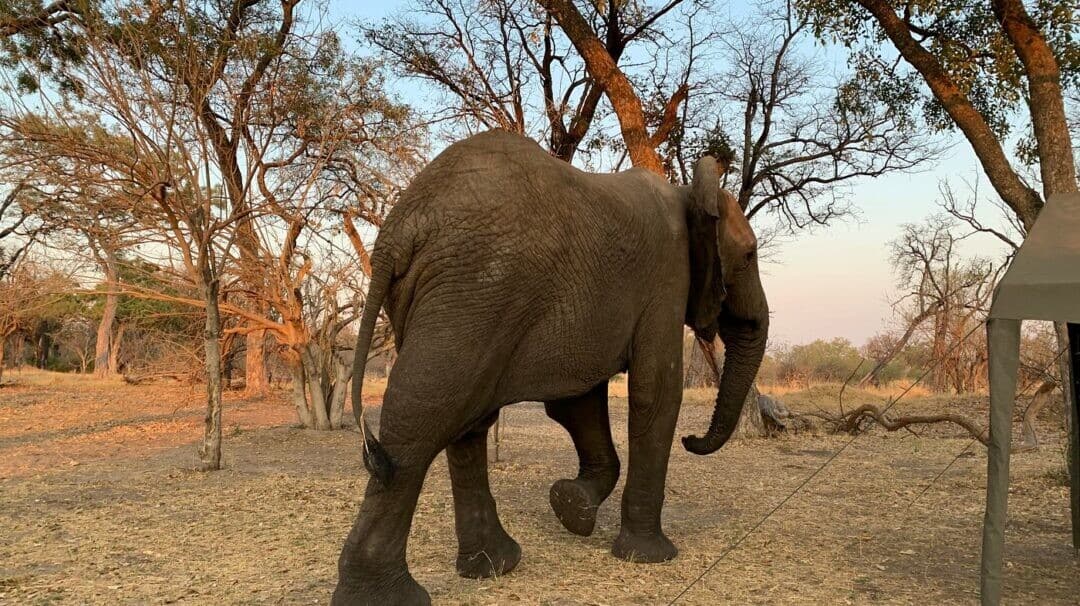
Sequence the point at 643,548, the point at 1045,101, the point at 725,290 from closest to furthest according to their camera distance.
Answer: the point at 643,548, the point at 725,290, the point at 1045,101

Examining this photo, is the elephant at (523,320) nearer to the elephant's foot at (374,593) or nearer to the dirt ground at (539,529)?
the elephant's foot at (374,593)

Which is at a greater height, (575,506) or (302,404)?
(302,404)

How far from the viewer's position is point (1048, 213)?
4809 millimetres

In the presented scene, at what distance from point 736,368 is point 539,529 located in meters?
2.05

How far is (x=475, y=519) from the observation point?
5.04 meters

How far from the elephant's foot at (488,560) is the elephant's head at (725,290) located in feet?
6.55

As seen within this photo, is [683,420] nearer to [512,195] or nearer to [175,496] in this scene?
[175,496]

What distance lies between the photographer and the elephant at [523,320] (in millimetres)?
4086

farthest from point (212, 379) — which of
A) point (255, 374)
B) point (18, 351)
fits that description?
point (18, 351)

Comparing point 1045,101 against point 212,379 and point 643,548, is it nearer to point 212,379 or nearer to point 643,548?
point 643,548

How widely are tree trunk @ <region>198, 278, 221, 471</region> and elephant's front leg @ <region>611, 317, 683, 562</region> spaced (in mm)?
5746

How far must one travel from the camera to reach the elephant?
4086mm

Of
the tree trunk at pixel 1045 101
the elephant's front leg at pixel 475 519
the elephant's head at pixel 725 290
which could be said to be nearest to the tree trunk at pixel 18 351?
the elephant's front leg at pixel 475 519

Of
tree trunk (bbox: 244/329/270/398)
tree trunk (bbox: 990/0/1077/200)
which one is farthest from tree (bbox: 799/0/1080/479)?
tree trunk (bbox: 244/329/270/398)
